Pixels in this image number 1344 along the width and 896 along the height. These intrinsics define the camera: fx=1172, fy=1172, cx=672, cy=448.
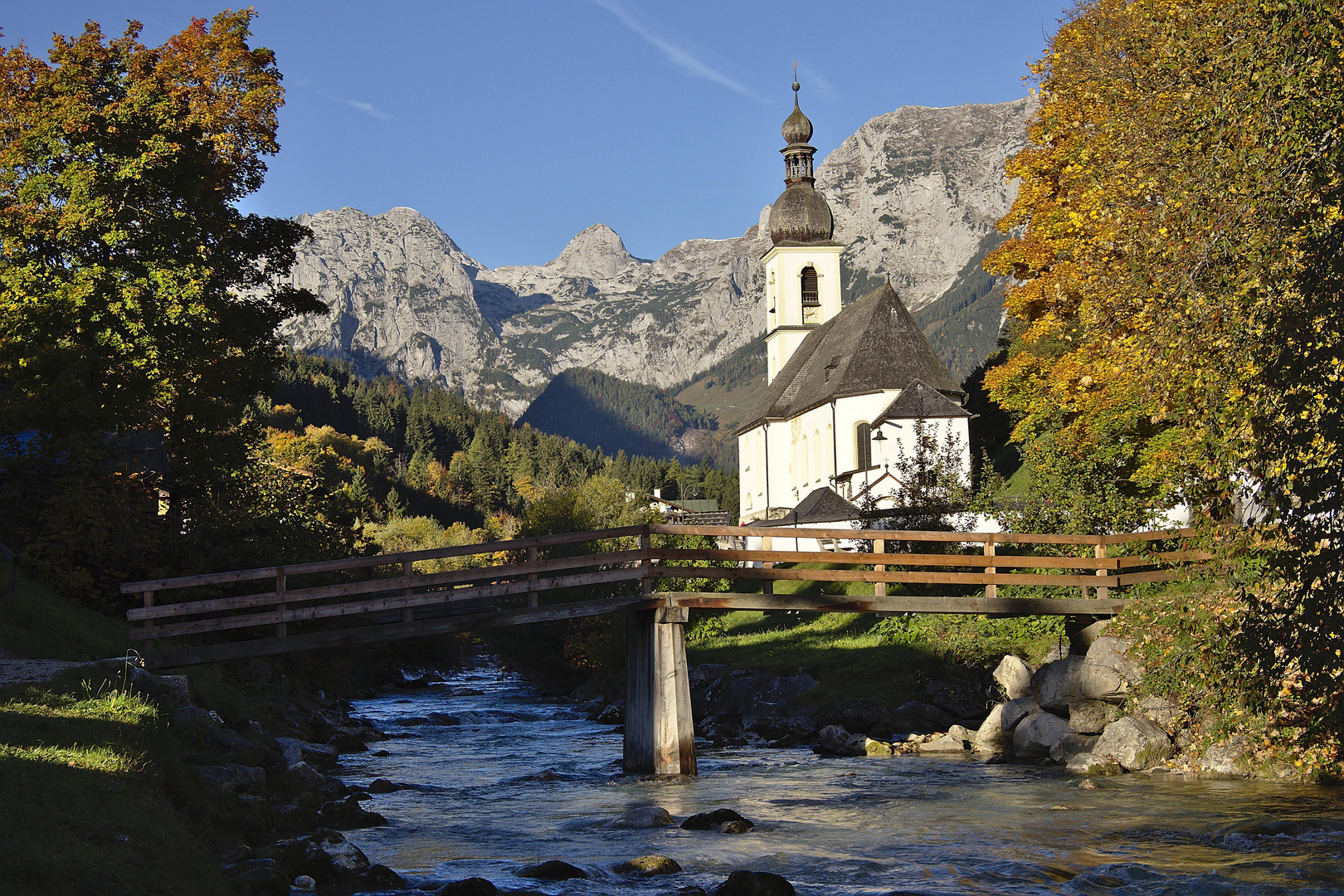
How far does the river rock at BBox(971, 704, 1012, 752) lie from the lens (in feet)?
78.0

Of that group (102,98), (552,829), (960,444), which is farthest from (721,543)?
(552,829)

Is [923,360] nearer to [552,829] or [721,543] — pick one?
[721,543]

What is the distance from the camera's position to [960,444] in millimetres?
55406

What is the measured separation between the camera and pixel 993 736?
2392 cm

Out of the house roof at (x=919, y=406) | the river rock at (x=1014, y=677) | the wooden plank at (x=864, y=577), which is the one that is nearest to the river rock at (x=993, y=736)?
the river rock at (x=1014, y=677)

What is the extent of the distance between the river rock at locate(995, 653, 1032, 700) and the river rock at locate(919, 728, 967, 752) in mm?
2034

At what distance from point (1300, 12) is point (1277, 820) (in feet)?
32.0

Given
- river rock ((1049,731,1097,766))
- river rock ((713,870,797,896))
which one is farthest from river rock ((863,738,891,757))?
river rock ((713,870,797,896))

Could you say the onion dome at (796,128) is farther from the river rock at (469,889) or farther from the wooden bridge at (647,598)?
the river rock at (469,889)

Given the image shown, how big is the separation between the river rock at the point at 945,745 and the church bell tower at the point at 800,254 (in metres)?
60.0

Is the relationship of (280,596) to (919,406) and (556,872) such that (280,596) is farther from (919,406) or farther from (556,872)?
(919,406)

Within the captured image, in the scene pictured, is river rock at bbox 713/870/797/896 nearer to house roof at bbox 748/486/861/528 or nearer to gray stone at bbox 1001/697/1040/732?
gray stone at bbox 1001/697/1040/732

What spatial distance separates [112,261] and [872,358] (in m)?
44.4

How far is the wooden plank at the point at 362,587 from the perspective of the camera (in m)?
17.3
